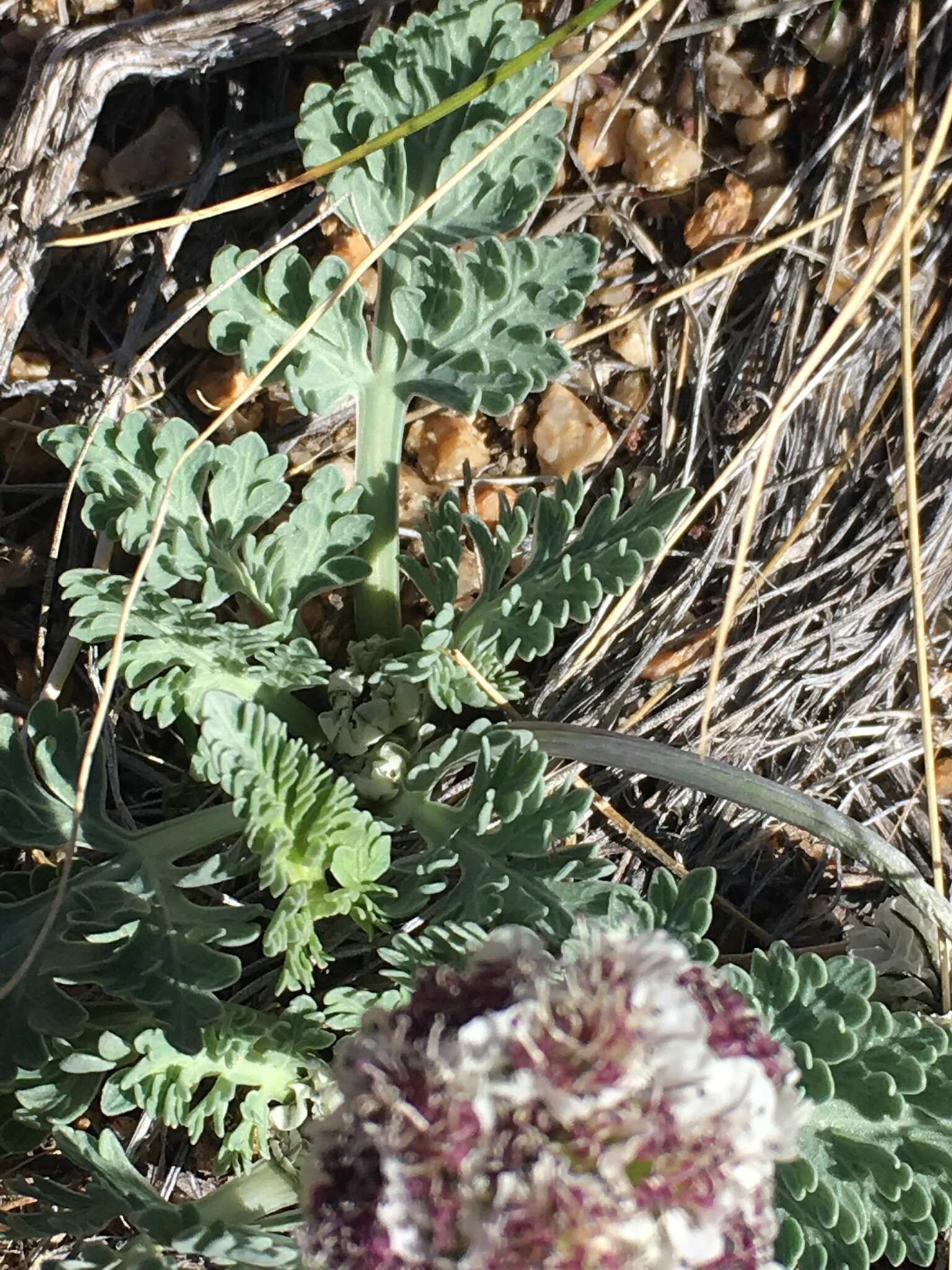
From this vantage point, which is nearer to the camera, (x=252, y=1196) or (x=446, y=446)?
(x=252, y=1196)

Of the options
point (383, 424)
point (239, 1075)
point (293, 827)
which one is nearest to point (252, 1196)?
point (239, 1075)

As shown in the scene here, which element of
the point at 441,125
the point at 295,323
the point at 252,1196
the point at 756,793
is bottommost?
the point at 252,1196

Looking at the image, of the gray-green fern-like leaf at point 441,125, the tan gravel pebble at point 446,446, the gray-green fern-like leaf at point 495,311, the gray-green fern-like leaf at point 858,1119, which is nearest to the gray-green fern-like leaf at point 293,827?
the gray-green fern-like leaf at point 858,1119

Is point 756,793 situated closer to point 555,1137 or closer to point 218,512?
point 555,1137

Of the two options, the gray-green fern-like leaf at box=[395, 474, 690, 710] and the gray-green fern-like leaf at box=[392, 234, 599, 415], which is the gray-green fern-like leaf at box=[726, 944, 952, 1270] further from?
the gray-green fern-like leaf at box=[392, 234, 599, 415]

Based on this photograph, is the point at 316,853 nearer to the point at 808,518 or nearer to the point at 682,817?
the point at 682,817
